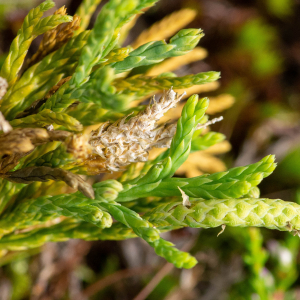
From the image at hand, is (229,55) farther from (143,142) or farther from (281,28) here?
(143,142)

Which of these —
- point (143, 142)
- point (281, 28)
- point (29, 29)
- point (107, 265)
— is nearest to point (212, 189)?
point (143, 142)

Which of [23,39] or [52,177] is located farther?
[23,39]

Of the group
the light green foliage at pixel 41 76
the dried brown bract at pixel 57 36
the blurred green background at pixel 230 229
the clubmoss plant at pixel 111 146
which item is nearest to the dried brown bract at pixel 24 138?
the clubmoss plant at pixel 111 146

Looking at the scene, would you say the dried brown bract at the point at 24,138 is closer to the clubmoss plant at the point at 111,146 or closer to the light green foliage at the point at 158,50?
the clubmoss plant at the point at 111,146

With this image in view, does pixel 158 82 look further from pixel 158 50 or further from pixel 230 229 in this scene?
pixel 230 229

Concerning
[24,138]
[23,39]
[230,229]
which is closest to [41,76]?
[23,39]

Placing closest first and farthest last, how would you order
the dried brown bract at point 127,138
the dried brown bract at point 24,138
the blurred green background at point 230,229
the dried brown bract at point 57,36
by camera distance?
1. the dried brown bract at point 24,138
2. the dried brown bract at point 127,138
3. the dried brown bract at point 57,36
4. the blurred green background at point 230,229

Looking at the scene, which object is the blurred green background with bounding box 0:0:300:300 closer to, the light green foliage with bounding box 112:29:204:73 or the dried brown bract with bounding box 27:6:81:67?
the dried brown bract with bounding box 27:6:81:67
